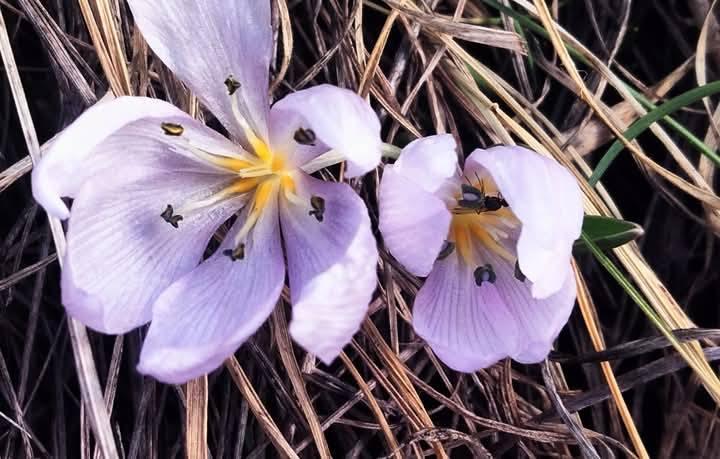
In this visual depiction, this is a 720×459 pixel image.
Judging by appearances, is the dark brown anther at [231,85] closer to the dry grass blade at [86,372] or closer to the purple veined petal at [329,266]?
the purple veined petal at [329,266]

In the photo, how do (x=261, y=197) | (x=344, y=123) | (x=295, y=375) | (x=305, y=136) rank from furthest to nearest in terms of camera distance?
(x=295, y=375)
(x=261, y=197)
(x=305, y=136)
(x=344, y=123)

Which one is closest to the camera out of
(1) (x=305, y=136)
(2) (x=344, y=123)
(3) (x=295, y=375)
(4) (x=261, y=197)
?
(2) (x=344, y=123)

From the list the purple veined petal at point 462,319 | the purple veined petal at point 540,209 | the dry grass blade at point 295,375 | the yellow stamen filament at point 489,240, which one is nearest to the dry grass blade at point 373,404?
the dry grass blade at point 295,375

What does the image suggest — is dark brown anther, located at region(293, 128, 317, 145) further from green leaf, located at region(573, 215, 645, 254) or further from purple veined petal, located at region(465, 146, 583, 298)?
green leaf, located at region(573, 215, 645, 254)

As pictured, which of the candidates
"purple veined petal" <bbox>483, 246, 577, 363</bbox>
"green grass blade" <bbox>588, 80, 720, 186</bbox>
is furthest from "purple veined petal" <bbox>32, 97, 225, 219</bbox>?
"green grass blade" <bbox>588, 80, 720, 186</bbox>

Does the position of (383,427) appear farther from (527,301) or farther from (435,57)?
(435,57)

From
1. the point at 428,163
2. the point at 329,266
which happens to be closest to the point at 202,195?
the point at 329,266

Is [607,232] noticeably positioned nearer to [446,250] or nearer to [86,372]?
[446,250]
